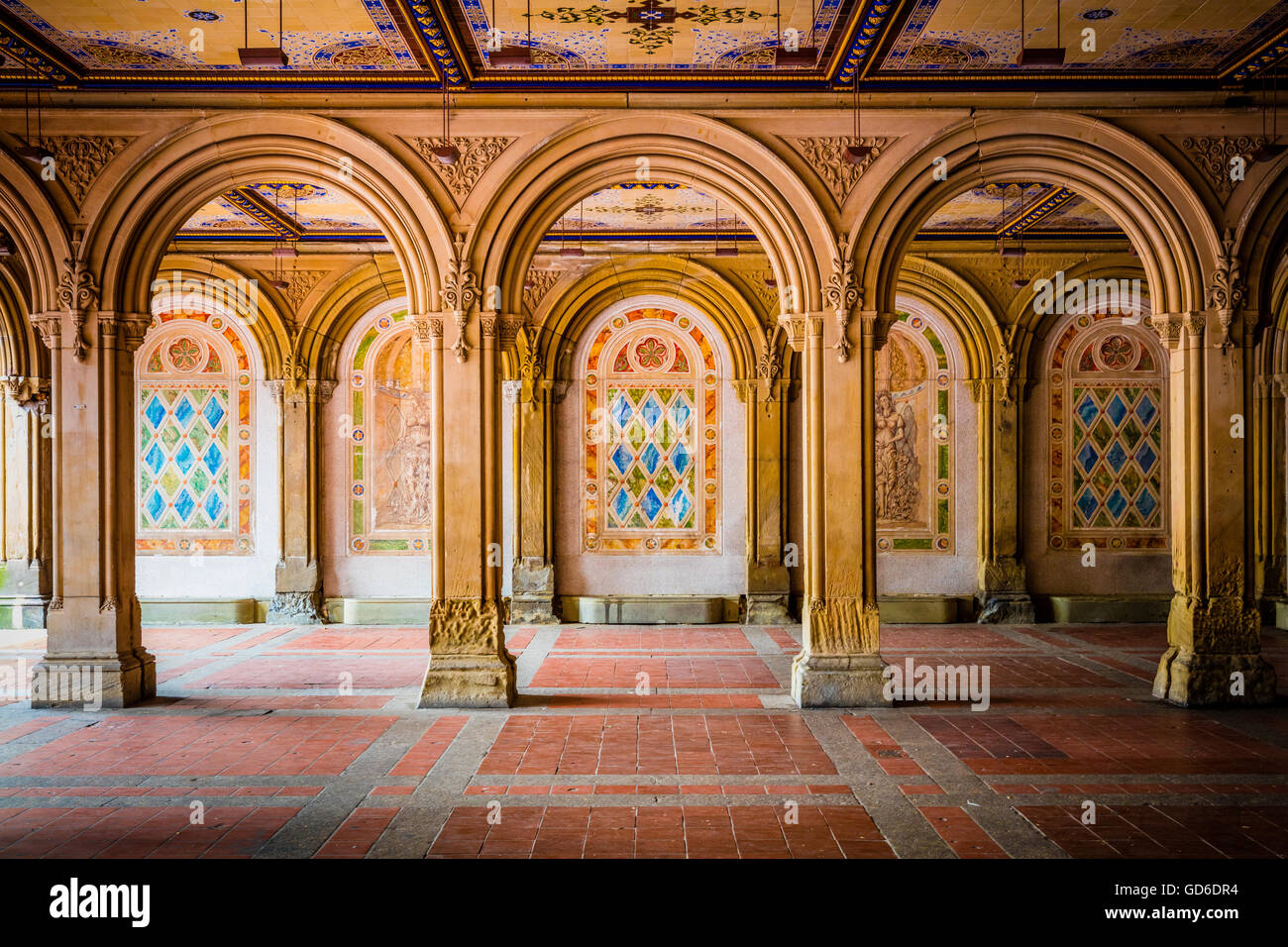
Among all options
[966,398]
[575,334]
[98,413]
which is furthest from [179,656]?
[966,398]

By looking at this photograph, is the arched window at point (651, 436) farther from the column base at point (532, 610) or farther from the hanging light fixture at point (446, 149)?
the hanging light fixture at point (446, 149)

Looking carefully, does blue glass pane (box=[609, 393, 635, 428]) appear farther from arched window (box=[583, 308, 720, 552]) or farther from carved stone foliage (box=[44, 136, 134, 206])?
carved stone foliage (box=[44, 136, 134, 206])

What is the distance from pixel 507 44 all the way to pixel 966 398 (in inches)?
326

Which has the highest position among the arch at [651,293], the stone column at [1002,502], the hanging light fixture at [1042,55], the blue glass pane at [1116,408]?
the hanging light fixture at [1042,55]

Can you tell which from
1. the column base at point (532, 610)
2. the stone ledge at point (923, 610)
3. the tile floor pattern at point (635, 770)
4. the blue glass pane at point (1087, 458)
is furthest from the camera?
the blue glass pane at point (1087, 458)

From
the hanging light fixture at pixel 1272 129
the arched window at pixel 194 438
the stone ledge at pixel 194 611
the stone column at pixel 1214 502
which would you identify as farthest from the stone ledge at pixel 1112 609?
the arched window at pixel 194 438

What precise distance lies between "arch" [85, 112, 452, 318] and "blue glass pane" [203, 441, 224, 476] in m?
5.42

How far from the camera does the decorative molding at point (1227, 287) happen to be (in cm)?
831

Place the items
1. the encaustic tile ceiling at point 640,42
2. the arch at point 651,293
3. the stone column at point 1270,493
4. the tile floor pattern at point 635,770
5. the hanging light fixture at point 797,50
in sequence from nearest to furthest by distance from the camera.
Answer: the tile floor pattern at point 635,770
the hanging light fixture at point 797,50
the encaustic tile ceiling at point 640,42
the stone column at point 1270,493
the arch at point 651,293

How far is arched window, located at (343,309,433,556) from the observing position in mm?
13625

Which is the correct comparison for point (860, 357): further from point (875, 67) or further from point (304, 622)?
point (304, 622)

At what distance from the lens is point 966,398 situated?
13.6 meters

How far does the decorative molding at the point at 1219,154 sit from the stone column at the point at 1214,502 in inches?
26.5

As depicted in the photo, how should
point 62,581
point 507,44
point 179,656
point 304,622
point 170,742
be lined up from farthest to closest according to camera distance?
point 304,622, point 179,656, point 62,581, point 507,44, point 170,742
